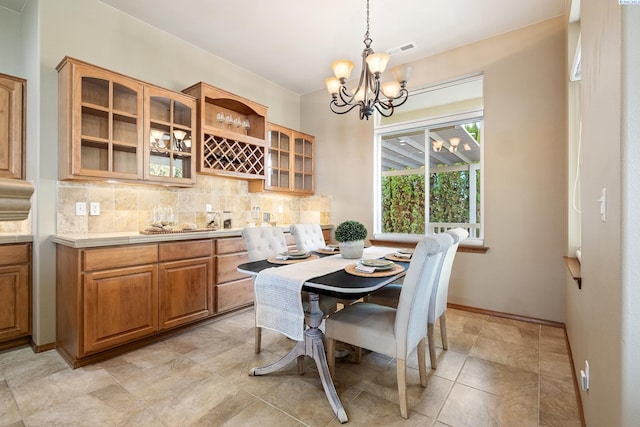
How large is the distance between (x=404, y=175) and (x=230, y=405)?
3311mm

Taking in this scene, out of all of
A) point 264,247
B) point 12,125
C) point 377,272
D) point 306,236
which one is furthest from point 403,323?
point 12,125

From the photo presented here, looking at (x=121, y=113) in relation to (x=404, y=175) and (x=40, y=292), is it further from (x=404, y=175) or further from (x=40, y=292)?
(x=404, y=175)

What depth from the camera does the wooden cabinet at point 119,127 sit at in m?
2.42

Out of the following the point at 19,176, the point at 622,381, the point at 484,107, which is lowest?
the point at 622,381

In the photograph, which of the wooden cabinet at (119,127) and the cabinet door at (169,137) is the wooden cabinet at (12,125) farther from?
the cabinet door at (169,137)

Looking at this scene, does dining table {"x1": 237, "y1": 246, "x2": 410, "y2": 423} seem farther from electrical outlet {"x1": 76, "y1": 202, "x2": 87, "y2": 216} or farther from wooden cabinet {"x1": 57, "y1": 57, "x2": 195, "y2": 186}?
electrical outlet {"x1": 76, "y1": 202, "x2": 87, "y2": 216}

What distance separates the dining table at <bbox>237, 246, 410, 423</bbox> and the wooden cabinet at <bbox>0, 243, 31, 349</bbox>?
193 centimetres

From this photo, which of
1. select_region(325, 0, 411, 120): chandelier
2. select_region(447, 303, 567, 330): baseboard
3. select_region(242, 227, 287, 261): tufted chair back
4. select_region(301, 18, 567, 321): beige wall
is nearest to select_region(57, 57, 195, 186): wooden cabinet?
select_region(242, 227, 287, 261): tufted chair back

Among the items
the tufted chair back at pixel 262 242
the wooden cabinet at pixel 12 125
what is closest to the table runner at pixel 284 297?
the tufted chair back at pixel 262 242

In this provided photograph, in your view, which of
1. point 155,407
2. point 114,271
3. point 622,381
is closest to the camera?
point 622,381

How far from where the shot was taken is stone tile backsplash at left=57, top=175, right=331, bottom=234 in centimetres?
266

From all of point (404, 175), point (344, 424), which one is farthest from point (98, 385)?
point (404, 175)

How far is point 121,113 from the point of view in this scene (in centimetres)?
266

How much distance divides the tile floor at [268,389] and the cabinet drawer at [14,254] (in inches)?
28.4
